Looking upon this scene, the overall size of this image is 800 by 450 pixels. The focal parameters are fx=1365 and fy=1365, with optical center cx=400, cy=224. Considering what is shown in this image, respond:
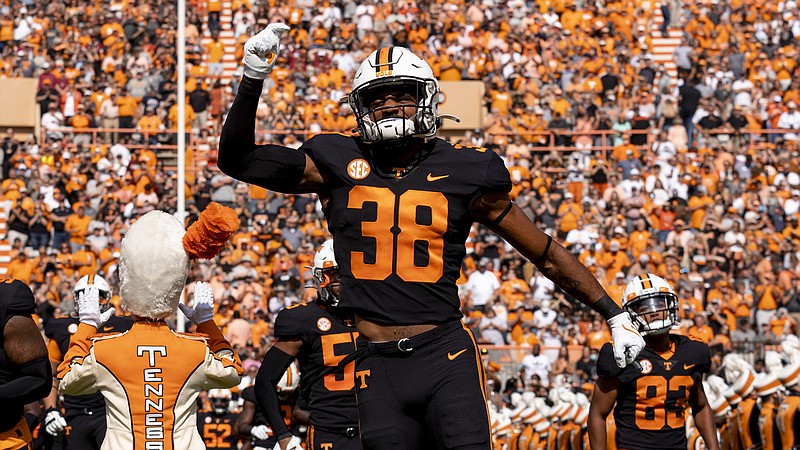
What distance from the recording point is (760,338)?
60.7ft

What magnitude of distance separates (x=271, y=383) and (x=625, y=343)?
9.45 ft

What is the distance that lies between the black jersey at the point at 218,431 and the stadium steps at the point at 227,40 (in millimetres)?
12931

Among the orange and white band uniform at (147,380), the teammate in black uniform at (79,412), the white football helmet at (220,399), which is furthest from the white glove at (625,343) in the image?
the white football helmet at (220,399)

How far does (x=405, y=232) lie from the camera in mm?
5152

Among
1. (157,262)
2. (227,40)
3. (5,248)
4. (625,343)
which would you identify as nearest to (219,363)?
(157,262)

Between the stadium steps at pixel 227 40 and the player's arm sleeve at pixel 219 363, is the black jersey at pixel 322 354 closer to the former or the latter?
the player's arm sleeve at pixel 219 363

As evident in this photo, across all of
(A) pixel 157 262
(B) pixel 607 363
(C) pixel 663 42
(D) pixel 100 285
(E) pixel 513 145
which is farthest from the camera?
(C) pixel 663 42

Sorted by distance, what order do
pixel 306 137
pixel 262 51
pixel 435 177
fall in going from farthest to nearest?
1. pixel 306 137
2. pixel 435 177
3. pixel 262 51

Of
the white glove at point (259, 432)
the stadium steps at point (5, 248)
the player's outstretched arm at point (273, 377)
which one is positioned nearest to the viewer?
the player's outstretched arm at point (273, 377)

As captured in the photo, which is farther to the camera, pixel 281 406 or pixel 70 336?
pixel 281 406

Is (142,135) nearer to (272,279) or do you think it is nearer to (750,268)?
(272,279)

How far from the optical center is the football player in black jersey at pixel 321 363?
7434 mm

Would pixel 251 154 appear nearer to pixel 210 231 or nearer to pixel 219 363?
pixel 210 231

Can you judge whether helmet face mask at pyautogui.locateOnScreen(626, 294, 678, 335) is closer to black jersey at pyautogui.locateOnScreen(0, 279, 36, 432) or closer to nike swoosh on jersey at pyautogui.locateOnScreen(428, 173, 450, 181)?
nike swoosh on jersey at pyautogui.locateOnScreen(428, 173, 450, 181)
